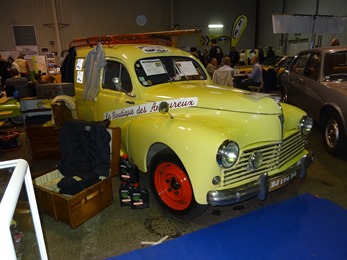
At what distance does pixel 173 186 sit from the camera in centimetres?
321

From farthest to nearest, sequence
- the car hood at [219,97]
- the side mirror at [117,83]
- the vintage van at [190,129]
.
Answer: the side mirror at [117,83]
the car hood at [219,97]
the vintage van at [190,129]

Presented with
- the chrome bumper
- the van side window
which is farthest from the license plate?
the van side window

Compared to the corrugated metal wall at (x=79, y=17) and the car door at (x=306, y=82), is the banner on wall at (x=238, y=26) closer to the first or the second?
the corrugated metal wall at (x=79, y=17)

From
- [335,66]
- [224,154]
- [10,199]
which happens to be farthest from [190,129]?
[335,66]

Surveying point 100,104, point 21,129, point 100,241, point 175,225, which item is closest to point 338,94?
point 175,225

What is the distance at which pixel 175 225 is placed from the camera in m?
3.21

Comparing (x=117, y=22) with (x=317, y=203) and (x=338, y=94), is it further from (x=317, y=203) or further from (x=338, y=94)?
(x=317, y=203)

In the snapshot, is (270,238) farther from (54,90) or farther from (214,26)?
(214,26)

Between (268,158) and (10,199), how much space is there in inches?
99.0

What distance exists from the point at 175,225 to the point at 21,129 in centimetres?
608

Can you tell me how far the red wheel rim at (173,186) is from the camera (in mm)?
3053

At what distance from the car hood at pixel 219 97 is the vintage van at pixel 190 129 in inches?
0.4

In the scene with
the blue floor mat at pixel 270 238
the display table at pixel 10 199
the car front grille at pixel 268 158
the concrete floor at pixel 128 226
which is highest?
the display table at pixel 10 199

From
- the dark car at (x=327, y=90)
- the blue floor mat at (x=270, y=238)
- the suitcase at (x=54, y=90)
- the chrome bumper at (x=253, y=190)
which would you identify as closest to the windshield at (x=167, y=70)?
the chrome bumper at (x=253, y=190)
